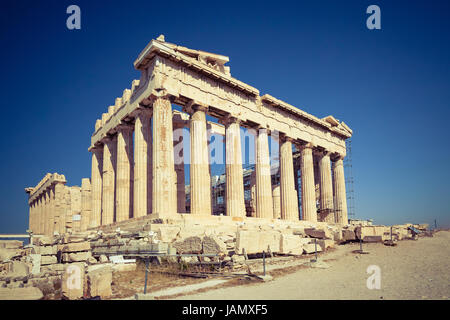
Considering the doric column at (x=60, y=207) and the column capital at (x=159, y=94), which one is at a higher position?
the column capital at (x=159, y=94)

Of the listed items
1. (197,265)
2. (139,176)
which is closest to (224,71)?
(139,176)

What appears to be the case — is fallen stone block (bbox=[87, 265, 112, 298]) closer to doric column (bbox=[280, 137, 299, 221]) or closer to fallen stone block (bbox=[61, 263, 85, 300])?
fallen stone block (bbox=[61, 263, 85, 300])

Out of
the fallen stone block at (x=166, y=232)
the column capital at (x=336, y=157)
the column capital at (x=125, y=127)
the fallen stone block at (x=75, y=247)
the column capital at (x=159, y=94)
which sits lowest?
the fallen stone block at (x=75, y=247)

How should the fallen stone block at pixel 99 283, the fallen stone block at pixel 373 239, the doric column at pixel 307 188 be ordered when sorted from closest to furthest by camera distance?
the fallen stone block at pixel 99 283 → the fallen stone block at pixel 373 239 → the doric column at pixel 307 188

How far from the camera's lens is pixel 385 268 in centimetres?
1053

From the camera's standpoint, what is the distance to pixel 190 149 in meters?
21.8

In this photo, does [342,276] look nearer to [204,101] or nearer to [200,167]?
[200,167]

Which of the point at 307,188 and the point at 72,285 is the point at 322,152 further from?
the point at 72,285

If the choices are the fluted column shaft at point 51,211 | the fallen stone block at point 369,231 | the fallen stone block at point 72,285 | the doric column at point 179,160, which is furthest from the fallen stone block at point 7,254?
the fluted column shaft at point 51,211

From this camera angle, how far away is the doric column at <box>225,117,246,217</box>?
76.0 ft

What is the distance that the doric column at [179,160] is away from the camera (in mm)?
26125

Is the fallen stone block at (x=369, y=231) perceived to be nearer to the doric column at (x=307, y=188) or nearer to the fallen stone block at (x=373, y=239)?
the fallen stone block at (x=373, y=239)

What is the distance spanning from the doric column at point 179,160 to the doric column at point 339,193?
54.3 ft

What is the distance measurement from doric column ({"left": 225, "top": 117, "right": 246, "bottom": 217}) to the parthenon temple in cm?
7
